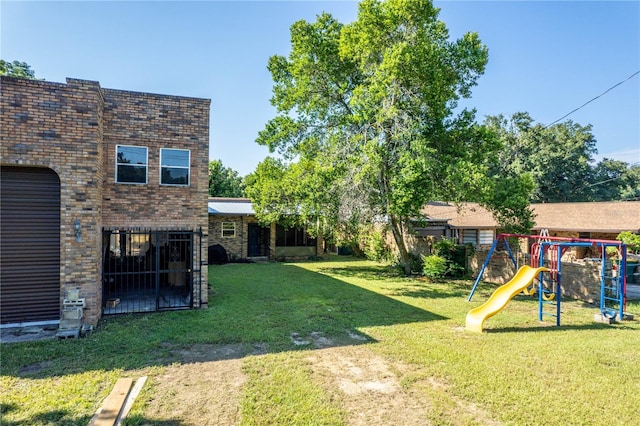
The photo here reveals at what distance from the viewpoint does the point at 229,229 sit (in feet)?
64.9

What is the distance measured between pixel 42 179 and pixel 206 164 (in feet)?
12.1

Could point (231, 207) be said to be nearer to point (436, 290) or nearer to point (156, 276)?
point (156, 276)

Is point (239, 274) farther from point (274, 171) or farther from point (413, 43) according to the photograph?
point (413, 43)

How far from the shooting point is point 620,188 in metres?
35.6

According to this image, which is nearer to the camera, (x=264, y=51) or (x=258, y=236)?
(x=264, y=51)

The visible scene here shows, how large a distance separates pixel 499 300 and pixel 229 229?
14980mm

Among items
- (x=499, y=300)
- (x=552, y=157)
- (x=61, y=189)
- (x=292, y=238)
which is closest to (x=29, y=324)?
(x=61, y=189)

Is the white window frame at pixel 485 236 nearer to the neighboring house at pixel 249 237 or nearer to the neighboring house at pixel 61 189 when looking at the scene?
the neighboring house at pixel 249 237

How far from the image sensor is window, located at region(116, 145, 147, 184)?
894 centimetres

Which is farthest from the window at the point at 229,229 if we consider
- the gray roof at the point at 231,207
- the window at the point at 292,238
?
the window at the point at 292,238

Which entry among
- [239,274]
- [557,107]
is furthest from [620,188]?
[239,274]

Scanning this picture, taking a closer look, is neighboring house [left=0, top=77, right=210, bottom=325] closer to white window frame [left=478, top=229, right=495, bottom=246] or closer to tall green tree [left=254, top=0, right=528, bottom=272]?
tall green tree [left=254, top=0, right=528, bottom=272]

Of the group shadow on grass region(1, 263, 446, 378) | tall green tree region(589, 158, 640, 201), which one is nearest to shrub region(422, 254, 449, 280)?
shadow on grass region(1, 263, 446, 378)

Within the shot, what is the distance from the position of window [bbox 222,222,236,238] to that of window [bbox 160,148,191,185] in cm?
1046
